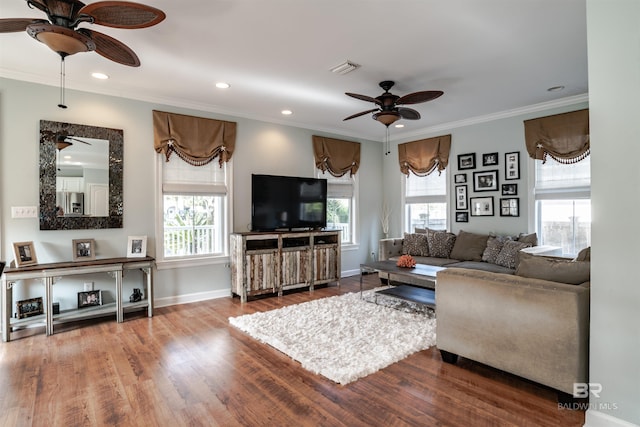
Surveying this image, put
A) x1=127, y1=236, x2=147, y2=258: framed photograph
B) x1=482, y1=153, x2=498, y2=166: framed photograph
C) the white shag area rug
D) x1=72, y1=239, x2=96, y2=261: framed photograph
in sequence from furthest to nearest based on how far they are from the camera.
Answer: x1=482, y1=153, x2=498, y2=166: framed photograph
x1=127, y1=236, x2=147, y2=258: framed photograph
x1=72, y1=239, x2=96, y2=261: framed photograph
the white shag area rug

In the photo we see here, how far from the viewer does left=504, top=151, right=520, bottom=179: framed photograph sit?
512 cm

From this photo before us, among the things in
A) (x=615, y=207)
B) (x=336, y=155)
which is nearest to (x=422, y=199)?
(x=336, y=155)

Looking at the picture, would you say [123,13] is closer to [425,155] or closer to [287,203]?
[287,203]

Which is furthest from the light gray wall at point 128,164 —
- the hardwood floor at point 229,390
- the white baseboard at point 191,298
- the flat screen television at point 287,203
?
the hardwood floor at point 229,390

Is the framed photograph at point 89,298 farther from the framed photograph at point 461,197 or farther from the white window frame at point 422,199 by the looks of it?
the framed photograph at point 461,197

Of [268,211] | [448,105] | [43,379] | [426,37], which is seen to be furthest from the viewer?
[268,211]

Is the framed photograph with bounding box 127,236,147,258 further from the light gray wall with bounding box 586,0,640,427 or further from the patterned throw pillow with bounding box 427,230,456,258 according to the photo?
the light gray wall with bounding box 586,0,640,427

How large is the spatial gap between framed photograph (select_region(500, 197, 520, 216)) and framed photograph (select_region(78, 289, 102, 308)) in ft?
18.4

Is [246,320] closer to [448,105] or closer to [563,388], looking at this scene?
[563,388]

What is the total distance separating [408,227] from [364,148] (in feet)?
5.80

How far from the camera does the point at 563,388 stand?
2.12m

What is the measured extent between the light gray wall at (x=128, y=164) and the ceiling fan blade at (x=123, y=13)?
2388mm

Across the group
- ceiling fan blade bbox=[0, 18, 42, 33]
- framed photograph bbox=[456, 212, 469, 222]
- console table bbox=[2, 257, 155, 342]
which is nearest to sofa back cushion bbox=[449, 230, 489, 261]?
framed photograph bbox=[456, 212, 469, 222]

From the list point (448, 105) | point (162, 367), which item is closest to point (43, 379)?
point (162, 367)
